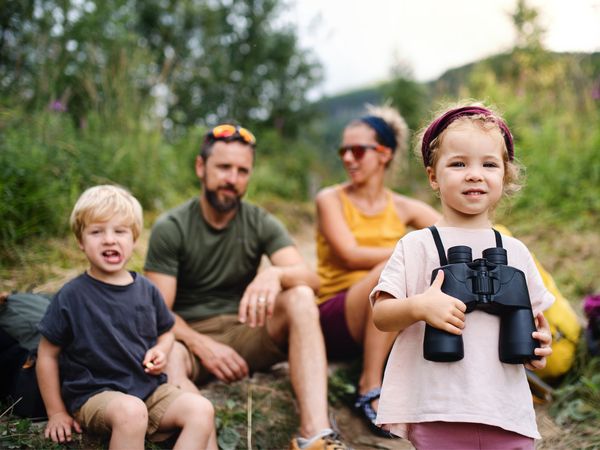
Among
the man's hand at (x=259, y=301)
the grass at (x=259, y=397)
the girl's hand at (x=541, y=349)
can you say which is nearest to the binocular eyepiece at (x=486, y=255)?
the girl's hand at (x=541, y=349)

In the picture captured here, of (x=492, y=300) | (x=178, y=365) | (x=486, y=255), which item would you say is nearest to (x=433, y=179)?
(x=486, y=255)

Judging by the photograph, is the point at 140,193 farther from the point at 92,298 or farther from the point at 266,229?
the point at 92,298

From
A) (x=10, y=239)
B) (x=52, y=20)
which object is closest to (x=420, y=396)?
(x=10, y=239)

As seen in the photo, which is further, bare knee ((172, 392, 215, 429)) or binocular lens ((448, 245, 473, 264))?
bare knee ((172, 392, 215, 429))

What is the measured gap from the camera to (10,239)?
11.6 ft

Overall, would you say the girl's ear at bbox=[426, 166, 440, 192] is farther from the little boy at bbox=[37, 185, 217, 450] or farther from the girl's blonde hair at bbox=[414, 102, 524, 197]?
the little boy at bbox=[37, 185, 217, 450]

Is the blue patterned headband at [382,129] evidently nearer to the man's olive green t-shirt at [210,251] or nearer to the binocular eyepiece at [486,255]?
the man's olive green t-shirt at [210,251]

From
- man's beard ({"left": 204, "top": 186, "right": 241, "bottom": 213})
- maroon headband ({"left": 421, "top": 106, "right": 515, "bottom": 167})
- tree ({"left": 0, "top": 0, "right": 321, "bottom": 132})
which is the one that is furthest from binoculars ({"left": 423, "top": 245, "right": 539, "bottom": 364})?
tree ({"left": 0, "top": 0, "right": 321, "bottom": 132})

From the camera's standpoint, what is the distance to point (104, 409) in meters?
1.98

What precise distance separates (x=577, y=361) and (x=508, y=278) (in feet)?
6.51

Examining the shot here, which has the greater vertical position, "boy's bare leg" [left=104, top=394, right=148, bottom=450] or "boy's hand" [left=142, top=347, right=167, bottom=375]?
"boy's hand" [left=142, top=347, right=167, bottom=375]

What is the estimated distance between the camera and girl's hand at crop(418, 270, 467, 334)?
56.2 inches

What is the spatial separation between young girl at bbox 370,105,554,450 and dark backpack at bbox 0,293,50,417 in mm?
1477

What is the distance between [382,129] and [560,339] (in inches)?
64.9
